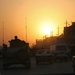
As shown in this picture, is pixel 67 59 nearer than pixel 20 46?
No

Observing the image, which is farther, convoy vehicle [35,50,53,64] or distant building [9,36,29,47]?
convoy vehicle [35,50,53,64]

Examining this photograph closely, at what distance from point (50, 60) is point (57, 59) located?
25.7 ft

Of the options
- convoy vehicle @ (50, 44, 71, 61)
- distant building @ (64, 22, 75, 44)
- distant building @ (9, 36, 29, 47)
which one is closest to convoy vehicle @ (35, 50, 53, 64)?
convoy vehicle @ (50, 44, 71, 61)

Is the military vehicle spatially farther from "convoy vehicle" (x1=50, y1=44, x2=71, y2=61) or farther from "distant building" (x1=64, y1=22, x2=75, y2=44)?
"distant building" (x1=64, y1=22, x2=75, y2=44)

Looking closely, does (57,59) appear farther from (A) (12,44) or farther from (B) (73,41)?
(B) (73,41)

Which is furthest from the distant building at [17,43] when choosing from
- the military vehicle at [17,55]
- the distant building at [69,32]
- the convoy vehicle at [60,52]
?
the distant building at [69,32]

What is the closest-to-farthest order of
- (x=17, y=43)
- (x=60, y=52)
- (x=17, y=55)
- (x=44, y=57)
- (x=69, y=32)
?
(x=17, y=55) → (x=17, y=43) → (x=44, y=57) → (x=60, y=52) → (x=69, y=32)

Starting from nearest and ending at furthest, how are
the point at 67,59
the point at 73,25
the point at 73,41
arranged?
the point at 67,59 < the point at 73,41 < the point at 73,25

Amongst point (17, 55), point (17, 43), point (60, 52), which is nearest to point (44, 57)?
point (60, 52)

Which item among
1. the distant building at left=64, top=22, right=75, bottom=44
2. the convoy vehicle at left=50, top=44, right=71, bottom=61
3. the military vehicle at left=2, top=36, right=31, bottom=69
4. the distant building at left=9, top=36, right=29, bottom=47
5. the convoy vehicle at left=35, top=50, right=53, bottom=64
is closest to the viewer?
the military vehicle at left=2, top=36, right=31, bottom=69

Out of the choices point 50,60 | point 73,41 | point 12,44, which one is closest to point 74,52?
point 50,60

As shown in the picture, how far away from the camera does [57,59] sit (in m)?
50.7

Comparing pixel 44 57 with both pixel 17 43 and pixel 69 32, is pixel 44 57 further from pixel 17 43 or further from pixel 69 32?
pixel 69 32

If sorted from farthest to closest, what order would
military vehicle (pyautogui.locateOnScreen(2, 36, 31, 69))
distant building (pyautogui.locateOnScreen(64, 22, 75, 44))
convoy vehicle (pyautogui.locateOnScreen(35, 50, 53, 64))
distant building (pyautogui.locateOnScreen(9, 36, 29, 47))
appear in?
distant building (pyautogui.locateOnScreen(64, 22, 75, 44)), convoy vehicle (pyautogui.locateOnScreen(35, 50, 53, 64)), distant building (pyautogui.locateOnScreen(9, 36, 29, 47)), military vehicle (pyautogui.locateOnScreen(2, 36, 31, 69))
